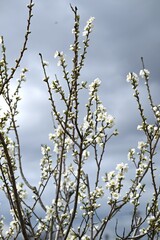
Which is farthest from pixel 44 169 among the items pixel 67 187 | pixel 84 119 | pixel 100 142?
pixel 84 119

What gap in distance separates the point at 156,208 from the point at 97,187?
816 mm

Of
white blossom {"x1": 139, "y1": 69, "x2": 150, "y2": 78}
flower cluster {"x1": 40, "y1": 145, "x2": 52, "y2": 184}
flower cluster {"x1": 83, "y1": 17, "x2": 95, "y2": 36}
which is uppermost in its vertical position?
white blossom {"x1": 139, "y1": 69, "x2": 150, "y2": 78}

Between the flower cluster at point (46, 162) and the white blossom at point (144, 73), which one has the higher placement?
the white blossom at point (144, 73)

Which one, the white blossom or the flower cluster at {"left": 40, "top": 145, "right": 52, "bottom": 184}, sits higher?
the white blossom

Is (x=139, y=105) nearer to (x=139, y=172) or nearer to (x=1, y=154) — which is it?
(x=139, y=172)

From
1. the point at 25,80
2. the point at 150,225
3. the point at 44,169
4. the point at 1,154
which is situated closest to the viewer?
the point at 1,154

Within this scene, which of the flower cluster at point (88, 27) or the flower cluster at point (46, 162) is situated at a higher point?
the flower cluster at point (88, 27)

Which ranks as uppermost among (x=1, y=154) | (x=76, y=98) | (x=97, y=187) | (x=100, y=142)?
(x=100, y=142)

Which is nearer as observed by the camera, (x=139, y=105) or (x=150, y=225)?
(x=150, y=225)

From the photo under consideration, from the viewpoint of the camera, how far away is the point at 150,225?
4.30 meters

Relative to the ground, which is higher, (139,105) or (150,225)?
(139,105)

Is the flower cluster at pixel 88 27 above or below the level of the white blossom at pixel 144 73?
below

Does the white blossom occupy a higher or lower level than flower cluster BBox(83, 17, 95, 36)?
higher

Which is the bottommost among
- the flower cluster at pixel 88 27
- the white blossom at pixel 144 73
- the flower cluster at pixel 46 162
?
the flower cluster at pixel 46 162
